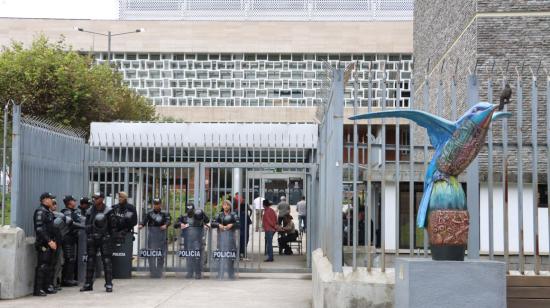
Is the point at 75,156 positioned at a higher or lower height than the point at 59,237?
higher

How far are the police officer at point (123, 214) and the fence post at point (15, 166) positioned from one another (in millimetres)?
2338

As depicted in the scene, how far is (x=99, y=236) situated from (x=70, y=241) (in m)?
0.78

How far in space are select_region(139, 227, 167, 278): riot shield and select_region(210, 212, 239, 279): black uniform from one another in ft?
3.27

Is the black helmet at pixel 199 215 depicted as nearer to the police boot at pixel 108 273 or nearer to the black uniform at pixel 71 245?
the black uniform at pixel 71 245

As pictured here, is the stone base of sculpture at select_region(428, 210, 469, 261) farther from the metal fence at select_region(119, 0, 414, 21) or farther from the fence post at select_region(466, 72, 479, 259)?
the metal fence at select_region(119, 0, 414, 21)

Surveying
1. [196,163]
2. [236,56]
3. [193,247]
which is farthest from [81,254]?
[236,56]

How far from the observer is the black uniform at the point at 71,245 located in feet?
42.9

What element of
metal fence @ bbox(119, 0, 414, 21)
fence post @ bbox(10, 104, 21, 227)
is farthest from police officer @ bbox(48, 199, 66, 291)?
metal fence @ bbox(119, 0, 414, 21)

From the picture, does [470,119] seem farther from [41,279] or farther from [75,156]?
[75,156]

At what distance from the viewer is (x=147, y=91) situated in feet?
165

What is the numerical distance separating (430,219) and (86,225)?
25.4 ft

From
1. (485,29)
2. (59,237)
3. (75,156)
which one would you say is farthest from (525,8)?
(59,237)

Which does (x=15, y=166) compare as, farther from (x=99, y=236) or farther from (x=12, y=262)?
(x=99, y=236)

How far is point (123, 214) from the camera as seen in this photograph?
46.6 ft
